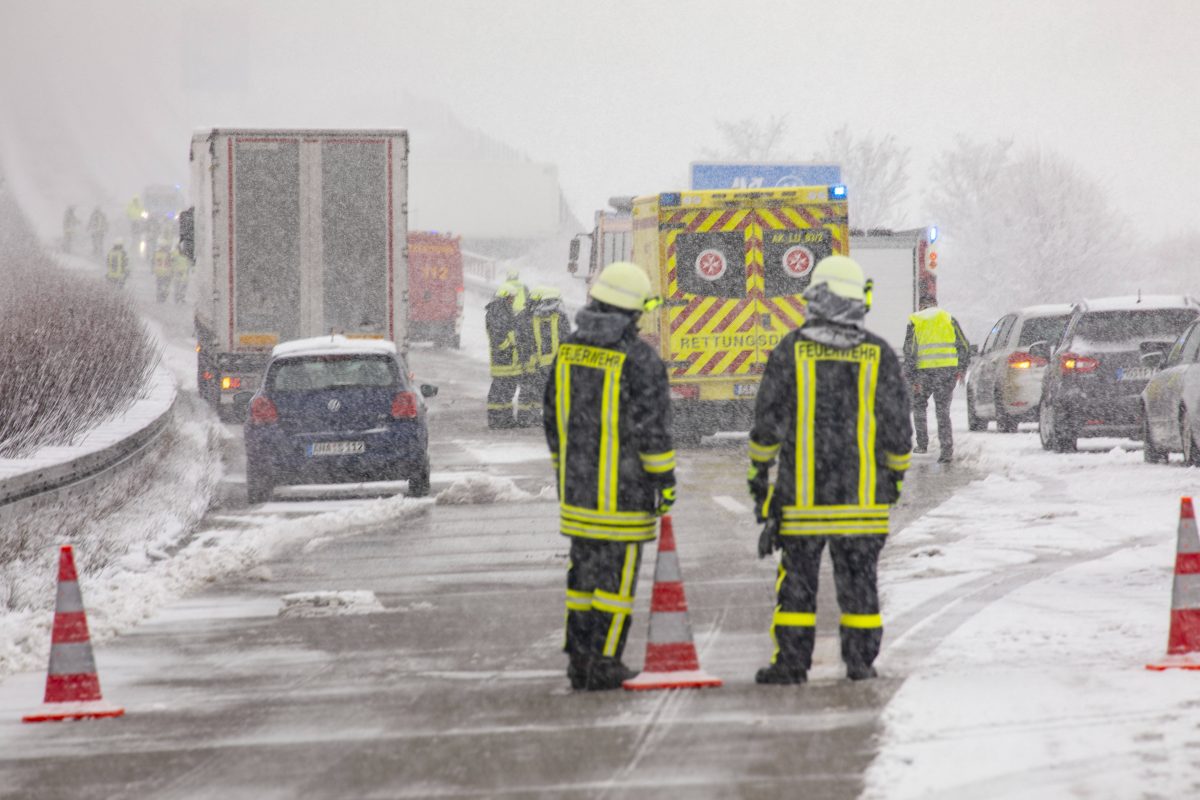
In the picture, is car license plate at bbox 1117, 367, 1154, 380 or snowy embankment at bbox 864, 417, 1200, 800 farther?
car license plate at bbox 1117, 367, 1154, 380

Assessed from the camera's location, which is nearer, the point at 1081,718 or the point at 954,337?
the point at 1081,718

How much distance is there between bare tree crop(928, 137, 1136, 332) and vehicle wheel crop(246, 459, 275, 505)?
73967 millimetres

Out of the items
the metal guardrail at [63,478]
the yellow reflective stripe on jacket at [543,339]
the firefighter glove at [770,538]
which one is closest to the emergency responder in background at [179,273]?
the yellow reflective stripe on jacket at [543,339]

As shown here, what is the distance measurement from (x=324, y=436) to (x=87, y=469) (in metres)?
3.44

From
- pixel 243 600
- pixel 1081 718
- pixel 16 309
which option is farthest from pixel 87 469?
pixel 1081 718

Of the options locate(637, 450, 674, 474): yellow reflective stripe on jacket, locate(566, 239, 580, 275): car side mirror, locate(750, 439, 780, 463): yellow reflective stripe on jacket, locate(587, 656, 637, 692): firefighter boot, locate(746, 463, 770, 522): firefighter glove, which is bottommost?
locate(587, 656, 637, 692): firefighter boot

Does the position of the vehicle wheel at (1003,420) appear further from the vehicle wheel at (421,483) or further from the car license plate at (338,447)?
the car license plate at (338,447)

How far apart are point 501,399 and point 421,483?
8.96 m

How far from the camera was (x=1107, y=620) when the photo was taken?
9398 millimetres

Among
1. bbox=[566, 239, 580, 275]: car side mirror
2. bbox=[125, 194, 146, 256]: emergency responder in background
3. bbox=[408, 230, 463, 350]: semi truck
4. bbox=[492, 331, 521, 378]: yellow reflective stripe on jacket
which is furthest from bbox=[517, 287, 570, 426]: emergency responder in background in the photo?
bbox=[125, 194, 146, 256]: emergency responder in background

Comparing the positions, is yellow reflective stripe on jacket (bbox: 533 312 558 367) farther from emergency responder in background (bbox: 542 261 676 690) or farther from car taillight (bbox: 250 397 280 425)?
emergency responder in background (bbox: 542 261 676 690)

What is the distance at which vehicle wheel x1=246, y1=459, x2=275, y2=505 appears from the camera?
681 inches

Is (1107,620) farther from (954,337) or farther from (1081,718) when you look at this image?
(954,337)

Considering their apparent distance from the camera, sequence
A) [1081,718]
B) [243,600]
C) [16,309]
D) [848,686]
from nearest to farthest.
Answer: [1081,718], [848,686], [243,600], [16,309]
